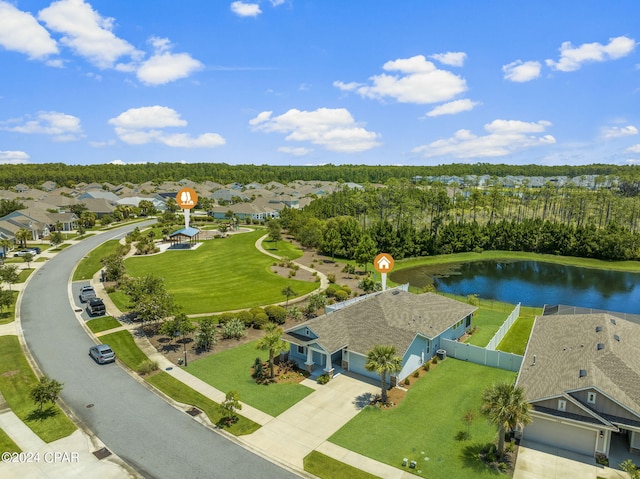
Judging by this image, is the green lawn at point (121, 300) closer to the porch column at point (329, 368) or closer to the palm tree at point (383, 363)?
the porch column at point (329, 368)

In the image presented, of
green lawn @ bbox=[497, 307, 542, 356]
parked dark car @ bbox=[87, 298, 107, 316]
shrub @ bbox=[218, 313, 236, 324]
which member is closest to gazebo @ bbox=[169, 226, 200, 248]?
parked dark car @ bbox=[87, 298, 107, 316]

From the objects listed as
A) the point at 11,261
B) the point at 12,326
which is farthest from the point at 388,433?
the point at 11,261

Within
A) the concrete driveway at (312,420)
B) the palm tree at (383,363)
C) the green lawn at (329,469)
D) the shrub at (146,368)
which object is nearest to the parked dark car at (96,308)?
the shrub at (146,368)

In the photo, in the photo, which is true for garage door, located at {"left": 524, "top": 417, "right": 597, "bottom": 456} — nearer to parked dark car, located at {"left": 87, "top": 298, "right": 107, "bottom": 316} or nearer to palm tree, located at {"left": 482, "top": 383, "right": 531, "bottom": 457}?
palm tree, located at {"left": 482, "top": 383, "right": 531, "bottom": 457}

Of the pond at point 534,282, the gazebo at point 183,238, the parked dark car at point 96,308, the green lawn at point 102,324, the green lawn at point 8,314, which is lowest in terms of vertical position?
the pond at point 534,282

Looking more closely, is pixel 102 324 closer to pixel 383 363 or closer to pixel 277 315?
pixel 277 315

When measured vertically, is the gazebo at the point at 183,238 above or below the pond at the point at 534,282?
above
